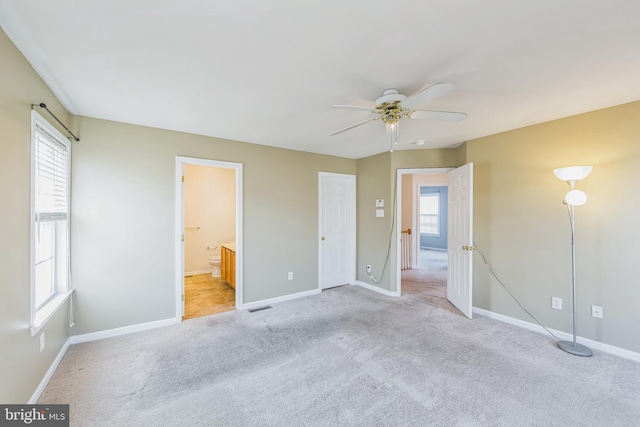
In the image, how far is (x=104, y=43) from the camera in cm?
166

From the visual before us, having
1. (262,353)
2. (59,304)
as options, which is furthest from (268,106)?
(59,304)

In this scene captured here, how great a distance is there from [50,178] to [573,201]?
16.2ft

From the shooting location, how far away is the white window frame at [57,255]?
1931 mm

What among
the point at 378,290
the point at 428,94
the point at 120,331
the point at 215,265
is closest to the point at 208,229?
the point at 215,265

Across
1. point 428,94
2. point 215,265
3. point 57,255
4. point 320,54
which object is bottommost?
point 215,265

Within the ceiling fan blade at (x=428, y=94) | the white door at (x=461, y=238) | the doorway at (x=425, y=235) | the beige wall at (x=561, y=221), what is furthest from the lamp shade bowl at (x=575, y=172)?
the ceiling fan blade at (x=428, y=94)

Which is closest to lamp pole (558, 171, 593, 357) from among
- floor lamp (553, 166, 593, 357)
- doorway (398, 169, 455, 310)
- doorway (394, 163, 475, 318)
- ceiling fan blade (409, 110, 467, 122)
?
floor lamp (553, 166, 593, 357)

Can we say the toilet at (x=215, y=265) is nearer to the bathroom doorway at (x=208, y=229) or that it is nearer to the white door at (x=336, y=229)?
the bathroom doorway at (x=208, y=229)

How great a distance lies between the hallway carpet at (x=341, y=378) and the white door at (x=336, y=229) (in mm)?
1643

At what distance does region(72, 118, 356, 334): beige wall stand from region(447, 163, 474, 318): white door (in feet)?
8.99

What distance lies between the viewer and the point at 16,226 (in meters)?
1.73

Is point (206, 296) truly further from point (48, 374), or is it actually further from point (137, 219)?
point (48, 374)

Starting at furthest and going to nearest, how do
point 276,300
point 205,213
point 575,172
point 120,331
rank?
point 205,213 < point 276,300 < point 120,331 < point 575,172

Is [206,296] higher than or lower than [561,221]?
lower
